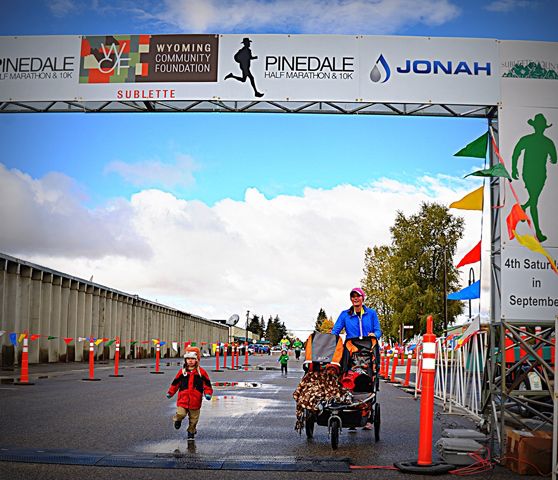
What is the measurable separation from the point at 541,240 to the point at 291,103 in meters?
4.57

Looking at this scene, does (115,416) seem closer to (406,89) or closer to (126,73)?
(126,73)

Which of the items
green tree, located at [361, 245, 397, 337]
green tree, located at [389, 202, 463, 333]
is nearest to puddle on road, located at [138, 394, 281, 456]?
green tree, located at [389, 202, 463, 333]

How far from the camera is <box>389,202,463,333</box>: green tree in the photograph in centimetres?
6756

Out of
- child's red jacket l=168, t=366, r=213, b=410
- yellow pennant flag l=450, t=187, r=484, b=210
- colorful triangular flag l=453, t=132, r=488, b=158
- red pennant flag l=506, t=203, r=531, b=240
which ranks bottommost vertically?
child's red jacket l=168, t=366, r=213, b=410

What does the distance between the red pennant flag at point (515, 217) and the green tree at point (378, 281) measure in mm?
67284

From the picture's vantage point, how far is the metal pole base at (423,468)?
7.82m

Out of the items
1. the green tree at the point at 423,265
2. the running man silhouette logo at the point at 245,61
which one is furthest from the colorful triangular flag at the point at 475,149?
the green tree at the point at 423,265

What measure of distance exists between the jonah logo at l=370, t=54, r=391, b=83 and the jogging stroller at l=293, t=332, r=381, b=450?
423 centimetres

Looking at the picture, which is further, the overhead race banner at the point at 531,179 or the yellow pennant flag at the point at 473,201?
the yellow pennant flag at the point at 473,201

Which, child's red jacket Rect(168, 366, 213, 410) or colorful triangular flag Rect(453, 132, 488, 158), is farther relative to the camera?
colorful triangular flag Rect(453, 132, 488, 158)

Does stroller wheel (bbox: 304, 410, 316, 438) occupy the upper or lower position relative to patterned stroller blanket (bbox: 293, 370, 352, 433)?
lower

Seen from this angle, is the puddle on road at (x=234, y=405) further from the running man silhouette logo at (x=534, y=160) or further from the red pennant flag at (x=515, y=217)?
the running man silhouette logo at (x=534, y=160)

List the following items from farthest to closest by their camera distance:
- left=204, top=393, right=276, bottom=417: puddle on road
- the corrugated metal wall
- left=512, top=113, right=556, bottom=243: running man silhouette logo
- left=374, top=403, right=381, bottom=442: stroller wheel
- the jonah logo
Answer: the corrugated metal wall, left=204, top=393, right=276, bottom=417: puddle on road, the jonah logo, left=512, top=113, right=556, bottom=243: running man silhouette logo, left=374, top=403, right=381, bottom=442: stroller wheel

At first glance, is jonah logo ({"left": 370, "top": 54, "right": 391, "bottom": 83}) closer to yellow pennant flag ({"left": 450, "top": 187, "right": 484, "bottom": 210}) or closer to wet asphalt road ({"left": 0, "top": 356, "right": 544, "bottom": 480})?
yellow pennant flag ({"left": 450, "top": 187, "right": 484, "bottom": 210})
